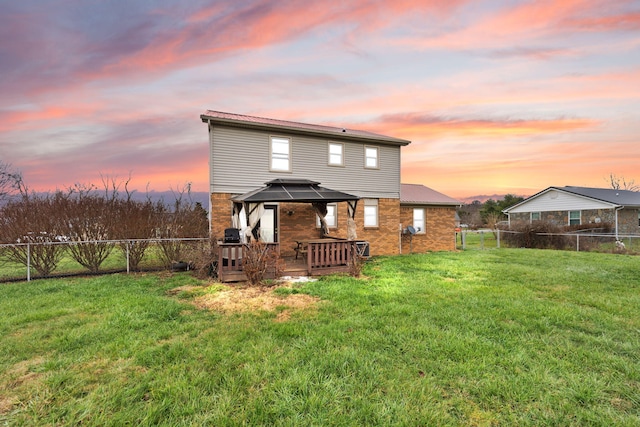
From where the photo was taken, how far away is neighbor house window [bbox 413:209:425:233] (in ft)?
49.4

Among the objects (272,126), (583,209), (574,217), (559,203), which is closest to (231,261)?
(272,126)

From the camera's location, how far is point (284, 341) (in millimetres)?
3750

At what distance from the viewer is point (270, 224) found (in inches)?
448

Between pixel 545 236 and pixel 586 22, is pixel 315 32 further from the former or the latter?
pixel 545 236

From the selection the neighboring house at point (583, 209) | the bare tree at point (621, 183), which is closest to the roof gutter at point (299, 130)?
the neighboring house at point (583, 209)

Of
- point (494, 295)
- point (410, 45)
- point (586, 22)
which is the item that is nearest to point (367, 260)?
point (494, 295)

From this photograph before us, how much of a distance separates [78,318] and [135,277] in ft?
12.5

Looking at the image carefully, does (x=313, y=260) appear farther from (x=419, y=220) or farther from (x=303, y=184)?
(x=419, y=220)

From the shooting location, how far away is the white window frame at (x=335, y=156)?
12.5 meters

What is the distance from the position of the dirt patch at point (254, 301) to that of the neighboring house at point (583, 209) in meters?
20.3

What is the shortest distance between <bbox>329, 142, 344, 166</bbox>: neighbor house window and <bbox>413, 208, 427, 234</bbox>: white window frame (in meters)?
5.37

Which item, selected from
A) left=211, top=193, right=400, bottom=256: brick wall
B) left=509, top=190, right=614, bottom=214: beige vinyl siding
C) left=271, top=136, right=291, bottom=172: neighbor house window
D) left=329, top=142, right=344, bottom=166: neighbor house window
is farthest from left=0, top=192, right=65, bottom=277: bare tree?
left=509, top=190, right=614, bottom=214: beige vinyl siding

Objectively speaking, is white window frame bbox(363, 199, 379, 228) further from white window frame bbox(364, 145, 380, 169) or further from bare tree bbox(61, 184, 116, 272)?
bare tree bbox(61, 184, 116, 272)

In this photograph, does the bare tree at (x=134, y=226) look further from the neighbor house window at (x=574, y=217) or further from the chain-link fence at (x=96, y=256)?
the neighbor house window at (x=574, y=217)
